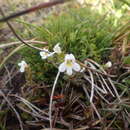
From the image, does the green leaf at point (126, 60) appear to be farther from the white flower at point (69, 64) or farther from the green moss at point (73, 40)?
the white flower at point (69, 64)

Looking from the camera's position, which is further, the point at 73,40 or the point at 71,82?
the point at 73,40

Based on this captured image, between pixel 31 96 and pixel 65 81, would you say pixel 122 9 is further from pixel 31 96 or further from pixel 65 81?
pixel 31 96

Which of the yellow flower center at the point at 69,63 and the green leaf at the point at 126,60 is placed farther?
the green leaf at the point at 126,60

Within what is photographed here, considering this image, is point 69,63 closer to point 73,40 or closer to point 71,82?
point 71,82

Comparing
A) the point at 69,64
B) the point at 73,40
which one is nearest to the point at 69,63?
the point at 69,64

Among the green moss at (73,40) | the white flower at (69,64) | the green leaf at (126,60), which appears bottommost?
the white flower at (69,64)

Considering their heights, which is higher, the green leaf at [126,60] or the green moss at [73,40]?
the green moss at [73,40]

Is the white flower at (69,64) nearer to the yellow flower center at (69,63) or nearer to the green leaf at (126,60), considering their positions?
the yellow flower center at (69,63)

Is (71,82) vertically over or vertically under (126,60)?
under

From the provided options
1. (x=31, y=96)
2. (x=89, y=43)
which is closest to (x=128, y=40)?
(x=89, y=43)

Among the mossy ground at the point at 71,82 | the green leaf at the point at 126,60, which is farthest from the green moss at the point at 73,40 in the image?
the green leaf at the point at 126,60

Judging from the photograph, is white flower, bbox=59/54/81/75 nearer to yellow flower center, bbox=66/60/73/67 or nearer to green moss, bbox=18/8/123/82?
yellow flower center, bbox=66/60/73/67
